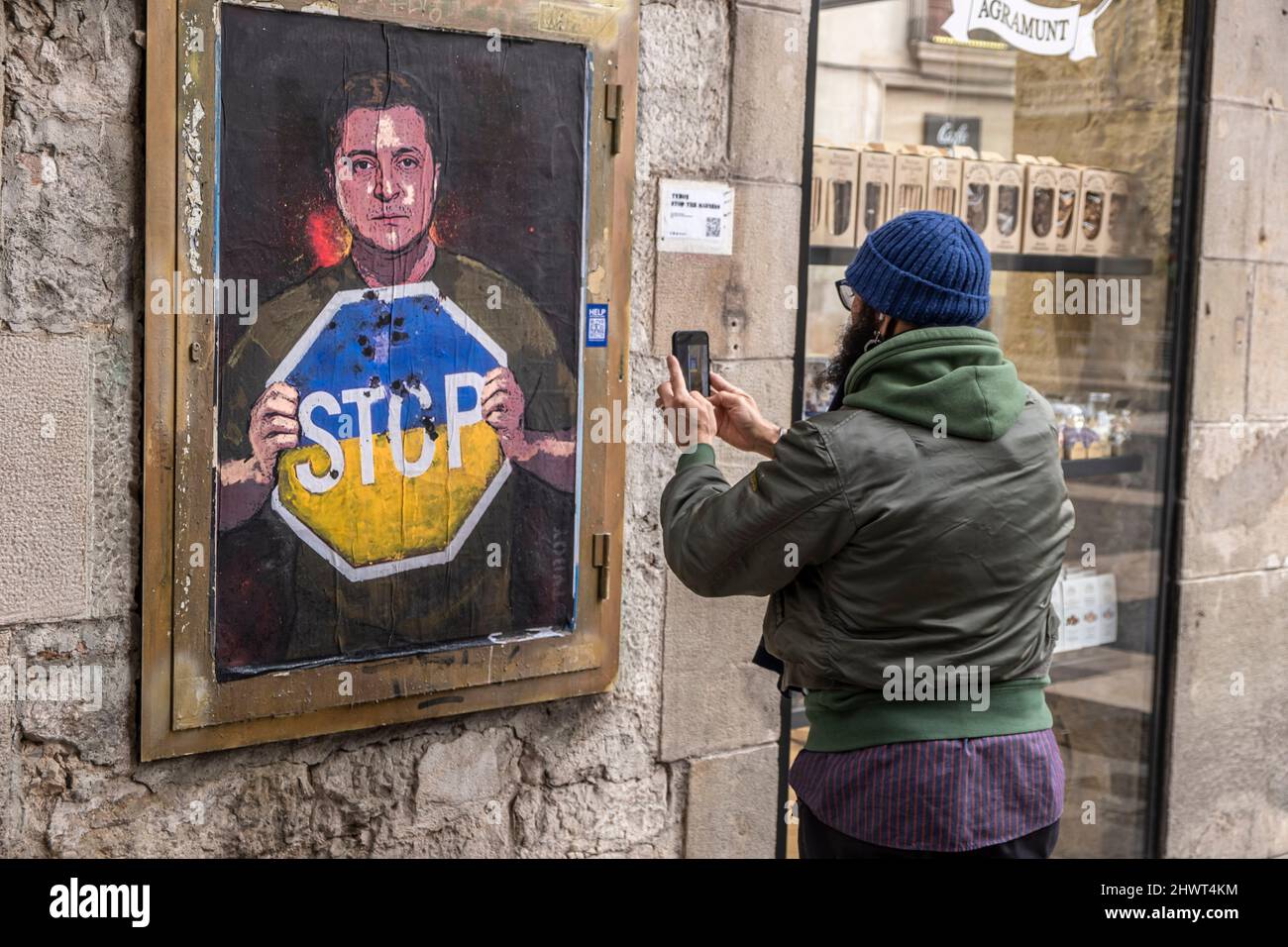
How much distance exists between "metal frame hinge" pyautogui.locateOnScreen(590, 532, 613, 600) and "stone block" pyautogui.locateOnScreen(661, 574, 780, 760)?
10.1 inches

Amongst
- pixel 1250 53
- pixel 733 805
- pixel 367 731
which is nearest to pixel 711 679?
pixel 733 805

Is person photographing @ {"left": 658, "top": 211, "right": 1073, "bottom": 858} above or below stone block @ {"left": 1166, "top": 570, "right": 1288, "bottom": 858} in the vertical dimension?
above

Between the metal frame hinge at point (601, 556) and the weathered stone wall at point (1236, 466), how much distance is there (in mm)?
2450

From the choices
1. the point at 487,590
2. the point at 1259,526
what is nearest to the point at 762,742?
the point at 487,590

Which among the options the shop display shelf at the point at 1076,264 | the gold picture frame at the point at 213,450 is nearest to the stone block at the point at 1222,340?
the shop display shelf at the point at 1076,264

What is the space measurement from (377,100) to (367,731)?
1444mm

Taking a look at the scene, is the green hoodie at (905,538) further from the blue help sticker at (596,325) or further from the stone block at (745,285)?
the stone block at (745,285)

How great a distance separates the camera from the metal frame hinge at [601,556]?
3805 millimetres

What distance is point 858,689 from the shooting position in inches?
113

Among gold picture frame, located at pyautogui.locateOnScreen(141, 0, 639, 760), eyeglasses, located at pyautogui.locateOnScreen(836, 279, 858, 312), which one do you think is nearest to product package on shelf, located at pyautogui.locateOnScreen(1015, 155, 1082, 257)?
gold picture frame, located at pyautogui.locateOnScreen(141, 0, 639, 760)

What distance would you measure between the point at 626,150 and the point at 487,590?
1.13 metres

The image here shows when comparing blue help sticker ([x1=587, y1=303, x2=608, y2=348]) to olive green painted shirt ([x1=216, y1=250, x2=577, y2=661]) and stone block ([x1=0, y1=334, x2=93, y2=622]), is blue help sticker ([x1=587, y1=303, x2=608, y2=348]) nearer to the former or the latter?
olive green painted shirt ([x1=216, y1=250, x2=577, y2=661])

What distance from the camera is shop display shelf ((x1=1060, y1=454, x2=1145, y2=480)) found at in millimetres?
5363

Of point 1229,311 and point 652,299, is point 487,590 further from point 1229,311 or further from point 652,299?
point 1229,311
